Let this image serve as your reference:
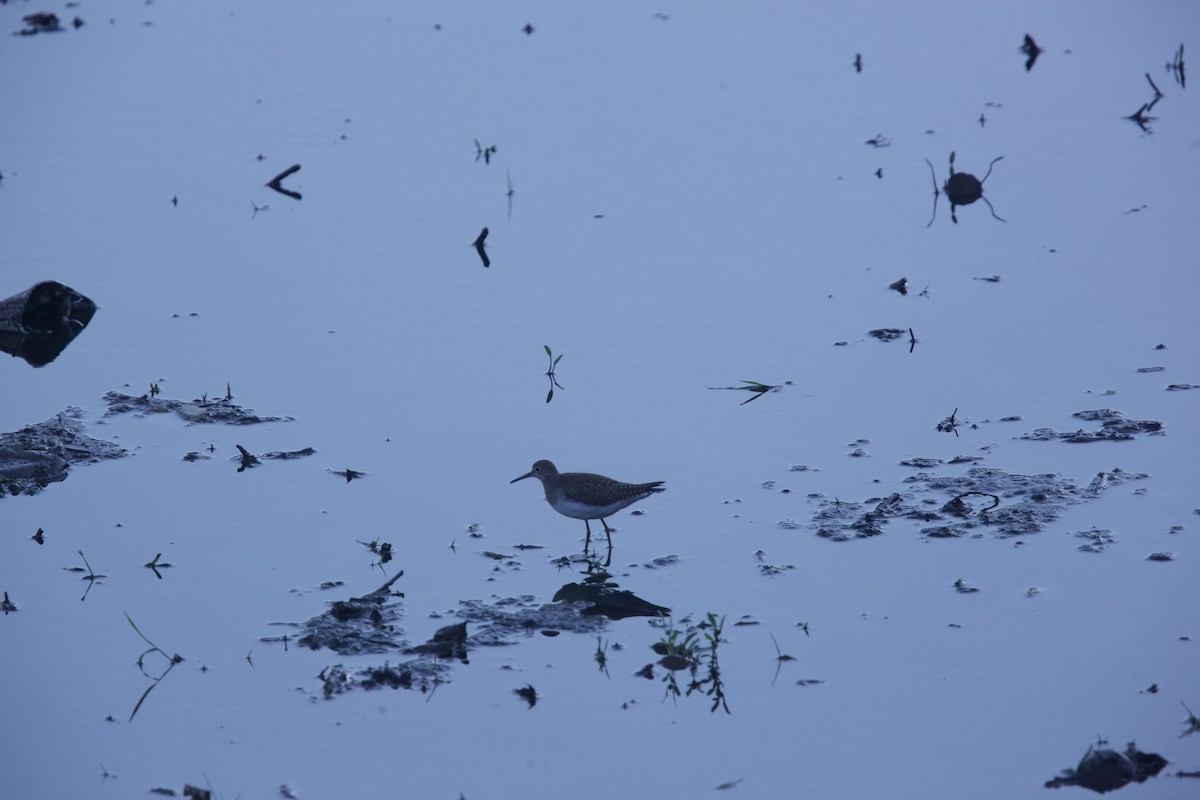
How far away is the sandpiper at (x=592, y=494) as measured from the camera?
995cm

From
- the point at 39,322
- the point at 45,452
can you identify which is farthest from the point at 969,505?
the point at 39,322

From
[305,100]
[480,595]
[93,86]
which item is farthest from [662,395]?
[93,86]

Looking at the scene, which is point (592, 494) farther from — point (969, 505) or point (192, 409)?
point (192, 409)

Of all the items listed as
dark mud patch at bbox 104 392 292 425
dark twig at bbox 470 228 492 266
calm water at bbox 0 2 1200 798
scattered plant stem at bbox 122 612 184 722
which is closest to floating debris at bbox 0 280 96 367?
calm water at bbox 0 2 1200 798

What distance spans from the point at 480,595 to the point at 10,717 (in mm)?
3081

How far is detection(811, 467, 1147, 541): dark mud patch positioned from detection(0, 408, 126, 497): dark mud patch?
6153 mm

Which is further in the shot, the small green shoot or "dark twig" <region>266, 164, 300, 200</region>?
"dark twig" <region>266, 164, 300, 200</region>

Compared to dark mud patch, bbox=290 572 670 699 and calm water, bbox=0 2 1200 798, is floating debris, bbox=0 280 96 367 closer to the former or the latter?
calm water, bbox=0 2 1200 798

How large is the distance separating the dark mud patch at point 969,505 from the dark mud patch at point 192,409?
511 cm

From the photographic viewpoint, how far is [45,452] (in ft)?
36.7

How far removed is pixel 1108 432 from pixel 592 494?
15.5 ft

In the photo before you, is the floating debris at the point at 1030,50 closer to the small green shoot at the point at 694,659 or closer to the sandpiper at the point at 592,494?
the sandpiper at the point at 592,494

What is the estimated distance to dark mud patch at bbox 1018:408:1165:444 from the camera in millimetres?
11352

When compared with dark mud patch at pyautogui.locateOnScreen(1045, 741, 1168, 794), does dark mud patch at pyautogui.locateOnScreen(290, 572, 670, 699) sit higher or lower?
higher
